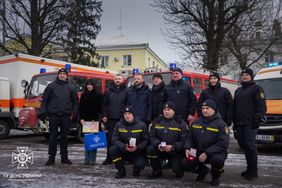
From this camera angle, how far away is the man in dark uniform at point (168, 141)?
6148mm

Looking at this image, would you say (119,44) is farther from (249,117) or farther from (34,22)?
(249,117)

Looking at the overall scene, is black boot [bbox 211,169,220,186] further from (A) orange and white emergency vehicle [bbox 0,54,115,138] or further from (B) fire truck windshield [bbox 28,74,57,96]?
(B) fire truck windshield [bbox 28,74,57,96]

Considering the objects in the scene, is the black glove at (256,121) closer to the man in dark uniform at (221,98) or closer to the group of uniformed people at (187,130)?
the group of uniformed people at (187,130)

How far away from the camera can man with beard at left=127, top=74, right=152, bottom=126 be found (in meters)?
7.13

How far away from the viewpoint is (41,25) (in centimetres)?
2403

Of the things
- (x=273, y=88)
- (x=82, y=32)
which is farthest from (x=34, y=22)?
(x=273, y=88)

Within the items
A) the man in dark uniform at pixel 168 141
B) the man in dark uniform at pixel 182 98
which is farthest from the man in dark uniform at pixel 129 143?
the man in dark uniform at pixel 182 98

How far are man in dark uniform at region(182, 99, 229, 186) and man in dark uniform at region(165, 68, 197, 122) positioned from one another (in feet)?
2.75

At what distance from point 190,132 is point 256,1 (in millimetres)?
19770

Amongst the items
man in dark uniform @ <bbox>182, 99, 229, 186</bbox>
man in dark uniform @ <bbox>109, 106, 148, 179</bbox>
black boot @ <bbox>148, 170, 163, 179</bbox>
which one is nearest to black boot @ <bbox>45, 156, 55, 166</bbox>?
man in dark uniform @ <bbox>109, 106, 148, 179</bbox>

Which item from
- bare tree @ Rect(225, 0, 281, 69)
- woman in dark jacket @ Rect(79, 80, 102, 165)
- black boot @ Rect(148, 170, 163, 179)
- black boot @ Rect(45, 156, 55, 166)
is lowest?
black boot @ Rect(148, 170, 163, 179)

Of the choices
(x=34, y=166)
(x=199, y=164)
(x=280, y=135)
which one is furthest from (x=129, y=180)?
(x=280, y=135)

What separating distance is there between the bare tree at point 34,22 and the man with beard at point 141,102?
1796 cm

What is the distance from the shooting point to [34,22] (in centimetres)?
2391
